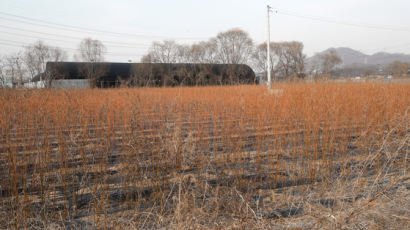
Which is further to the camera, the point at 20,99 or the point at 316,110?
the point at 20,99

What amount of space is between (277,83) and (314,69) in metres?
0.84

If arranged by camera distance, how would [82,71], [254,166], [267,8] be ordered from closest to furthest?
[254,166]
[267,8]
[82,71]

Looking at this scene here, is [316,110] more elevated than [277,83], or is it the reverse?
[277,83]

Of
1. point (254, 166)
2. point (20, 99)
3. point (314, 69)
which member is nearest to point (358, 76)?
point (314, 69)

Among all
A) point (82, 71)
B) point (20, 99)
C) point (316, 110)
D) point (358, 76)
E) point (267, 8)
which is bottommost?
point (316, 110)

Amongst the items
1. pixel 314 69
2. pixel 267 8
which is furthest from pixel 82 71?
pixel 314 69

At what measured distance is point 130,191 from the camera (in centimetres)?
171

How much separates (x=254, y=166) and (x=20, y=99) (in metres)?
3.74

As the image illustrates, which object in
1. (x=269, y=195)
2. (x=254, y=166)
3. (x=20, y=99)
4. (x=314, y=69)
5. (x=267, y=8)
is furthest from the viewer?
(x=267, y=8)

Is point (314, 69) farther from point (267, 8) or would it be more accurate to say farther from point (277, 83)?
point (267, 8)

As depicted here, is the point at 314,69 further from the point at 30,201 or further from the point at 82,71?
the point at 82,71

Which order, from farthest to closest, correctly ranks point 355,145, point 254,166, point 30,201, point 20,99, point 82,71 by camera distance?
point 82,71
point 20,99
point 355,145
point 254,166
point 30,201

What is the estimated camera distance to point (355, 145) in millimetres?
2594

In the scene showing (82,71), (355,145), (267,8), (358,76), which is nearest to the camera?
(355,145)
